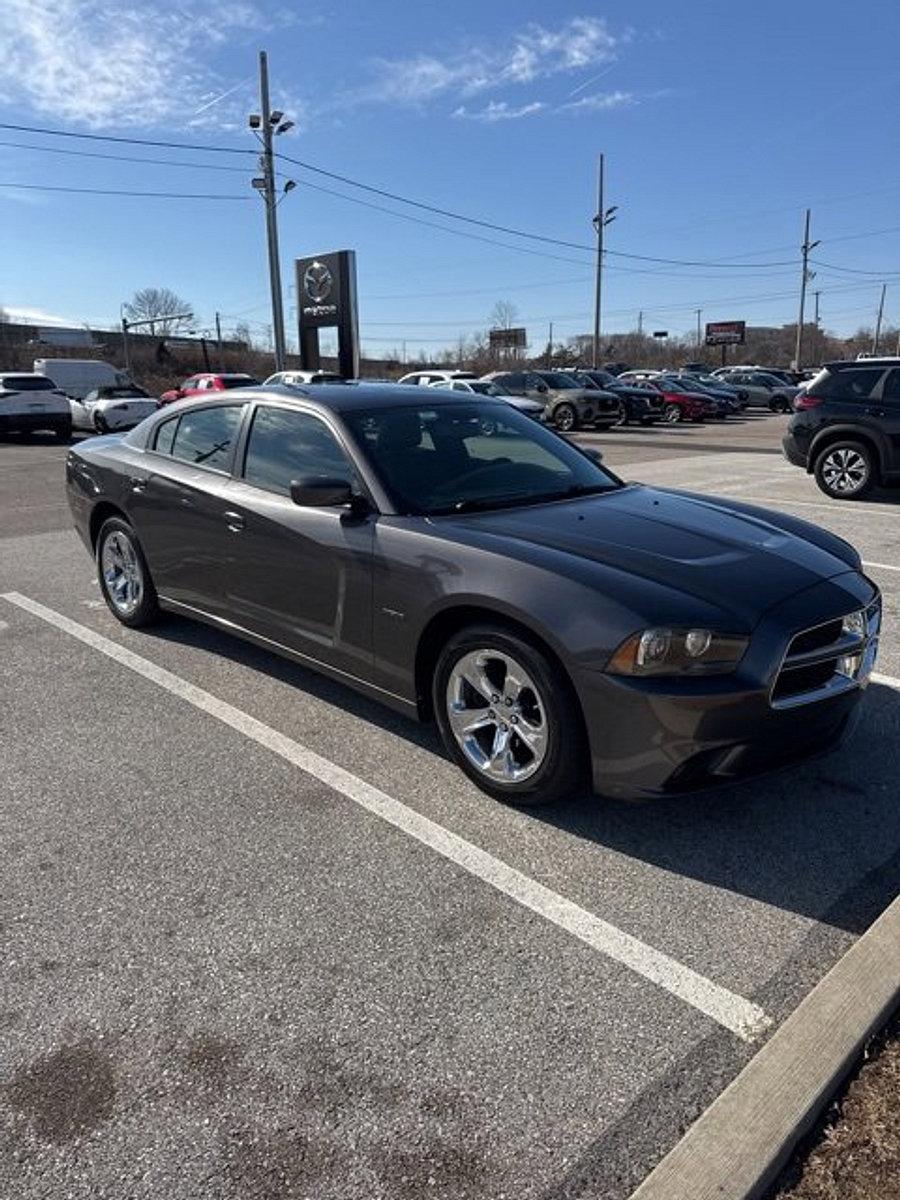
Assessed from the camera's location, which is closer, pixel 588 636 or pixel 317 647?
pixel 588 636

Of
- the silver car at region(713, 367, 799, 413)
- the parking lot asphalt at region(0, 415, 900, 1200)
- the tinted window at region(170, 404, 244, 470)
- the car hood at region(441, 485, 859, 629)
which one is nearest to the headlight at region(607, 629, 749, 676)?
the car hood at region(441, 485, 859, 629)

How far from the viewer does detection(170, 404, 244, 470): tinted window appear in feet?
15.2

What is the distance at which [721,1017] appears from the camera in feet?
7.49

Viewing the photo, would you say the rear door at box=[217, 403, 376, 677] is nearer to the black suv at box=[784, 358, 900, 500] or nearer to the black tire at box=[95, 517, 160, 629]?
the black tire at box=[95, 517, 160, 629]

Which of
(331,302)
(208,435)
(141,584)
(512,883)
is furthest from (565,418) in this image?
(512,883)

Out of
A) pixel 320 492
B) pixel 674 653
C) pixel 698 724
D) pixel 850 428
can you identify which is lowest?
pixel 698 724

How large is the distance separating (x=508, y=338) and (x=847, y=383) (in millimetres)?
76356

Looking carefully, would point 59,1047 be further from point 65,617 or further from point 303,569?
point 65,617

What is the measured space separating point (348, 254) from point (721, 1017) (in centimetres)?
2805

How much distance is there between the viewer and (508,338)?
83812 mm

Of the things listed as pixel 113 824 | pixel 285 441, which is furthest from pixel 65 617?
pixel 113 824

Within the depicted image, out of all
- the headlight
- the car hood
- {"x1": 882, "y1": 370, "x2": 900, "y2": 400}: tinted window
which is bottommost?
the headlight

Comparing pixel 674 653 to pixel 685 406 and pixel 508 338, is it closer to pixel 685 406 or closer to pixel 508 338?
pixel 685 406

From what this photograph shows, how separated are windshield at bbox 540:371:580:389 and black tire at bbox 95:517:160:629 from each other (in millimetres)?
22685
